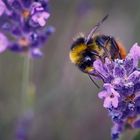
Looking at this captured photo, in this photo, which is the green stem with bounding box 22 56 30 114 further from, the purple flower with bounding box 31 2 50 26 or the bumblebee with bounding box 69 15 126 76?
the bumblebee with bounding box 69 15 126 76

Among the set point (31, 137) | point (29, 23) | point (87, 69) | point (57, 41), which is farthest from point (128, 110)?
point (57, 41)

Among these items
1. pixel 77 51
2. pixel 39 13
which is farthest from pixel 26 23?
pixel 77 51

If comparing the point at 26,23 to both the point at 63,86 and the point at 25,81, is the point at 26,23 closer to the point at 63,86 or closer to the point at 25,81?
the point at 25,81

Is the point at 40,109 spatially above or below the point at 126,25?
below

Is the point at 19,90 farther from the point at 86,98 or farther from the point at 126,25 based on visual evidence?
the point at 126,25

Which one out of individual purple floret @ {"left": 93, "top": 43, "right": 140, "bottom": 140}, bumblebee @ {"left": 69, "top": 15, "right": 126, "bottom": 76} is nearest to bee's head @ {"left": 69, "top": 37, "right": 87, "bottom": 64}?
bumblebee @ {"left": 69, "top": 15, "right": 126, "bottom": 76}

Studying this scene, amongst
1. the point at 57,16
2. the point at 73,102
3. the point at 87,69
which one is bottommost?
the point at 87,69

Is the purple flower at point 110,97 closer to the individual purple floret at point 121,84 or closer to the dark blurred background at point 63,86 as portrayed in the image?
the individual purple floret at point 121,84

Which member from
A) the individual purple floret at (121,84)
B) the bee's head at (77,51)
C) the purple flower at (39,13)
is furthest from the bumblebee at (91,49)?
the purple flower at (39,13)
